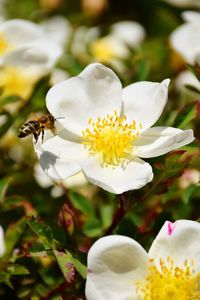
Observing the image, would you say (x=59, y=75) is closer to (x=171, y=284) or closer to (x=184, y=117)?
(x=184, y=117)

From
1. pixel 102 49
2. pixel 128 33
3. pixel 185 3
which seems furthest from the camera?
pixel 185 3

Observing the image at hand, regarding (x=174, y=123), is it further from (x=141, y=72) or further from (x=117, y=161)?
(x=141, y=72)

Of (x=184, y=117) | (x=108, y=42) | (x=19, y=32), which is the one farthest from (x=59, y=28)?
(x=184, y=117)

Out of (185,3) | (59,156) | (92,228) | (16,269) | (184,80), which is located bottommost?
(185,3)

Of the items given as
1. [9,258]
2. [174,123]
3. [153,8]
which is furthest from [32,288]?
[153,8]

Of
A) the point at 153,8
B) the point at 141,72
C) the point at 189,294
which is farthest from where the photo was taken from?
the point at 153,8

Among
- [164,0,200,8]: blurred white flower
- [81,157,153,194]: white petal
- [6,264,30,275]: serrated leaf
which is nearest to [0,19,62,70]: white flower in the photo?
[81,157,153,194]: white petal
